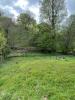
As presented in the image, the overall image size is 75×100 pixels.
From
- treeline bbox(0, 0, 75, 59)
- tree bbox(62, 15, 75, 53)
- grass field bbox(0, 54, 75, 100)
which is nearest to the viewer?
grass field bbox(0, 54, 75, 100)

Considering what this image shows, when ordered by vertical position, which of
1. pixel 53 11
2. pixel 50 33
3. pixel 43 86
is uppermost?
pixel 53 11

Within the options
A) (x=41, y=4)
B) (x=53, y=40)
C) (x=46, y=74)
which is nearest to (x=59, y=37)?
(x=53, y=40)

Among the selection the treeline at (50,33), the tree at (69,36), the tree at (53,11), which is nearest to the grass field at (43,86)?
the treeline at (50,33)

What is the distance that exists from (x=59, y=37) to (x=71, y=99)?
3374 cm

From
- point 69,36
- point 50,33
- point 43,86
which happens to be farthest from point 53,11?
point 43,86

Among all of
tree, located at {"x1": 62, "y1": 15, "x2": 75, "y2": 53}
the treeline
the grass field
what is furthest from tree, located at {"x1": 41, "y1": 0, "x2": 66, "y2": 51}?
the grass field

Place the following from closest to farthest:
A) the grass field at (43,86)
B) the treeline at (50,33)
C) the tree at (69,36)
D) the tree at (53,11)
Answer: the grass field at (43,86)
the treeline at (50,33)
the tree at (69,36)
the tree at (53,11)

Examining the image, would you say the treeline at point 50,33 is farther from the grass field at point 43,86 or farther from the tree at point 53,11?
the grass field at point 43,86

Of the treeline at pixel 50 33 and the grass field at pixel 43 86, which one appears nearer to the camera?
the grass field at pixel 43 86

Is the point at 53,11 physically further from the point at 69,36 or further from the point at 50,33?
the point at 69,36

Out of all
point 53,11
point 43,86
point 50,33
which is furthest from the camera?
point 53,11

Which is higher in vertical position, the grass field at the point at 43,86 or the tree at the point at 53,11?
the tree at the point at 53,11

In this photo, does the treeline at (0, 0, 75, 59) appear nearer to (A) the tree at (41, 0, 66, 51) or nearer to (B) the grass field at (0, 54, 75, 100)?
(A) the tree at (41, 0, 66, 51)

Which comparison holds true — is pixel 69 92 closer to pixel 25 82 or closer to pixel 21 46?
pixel 25 82
